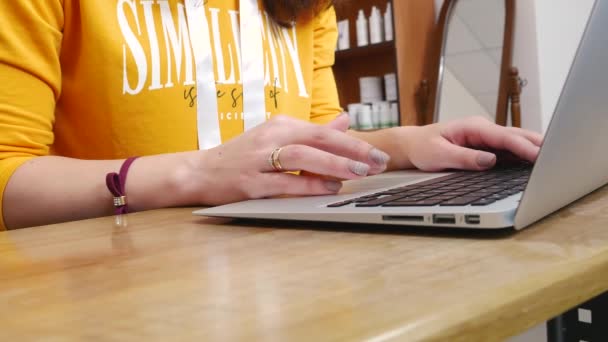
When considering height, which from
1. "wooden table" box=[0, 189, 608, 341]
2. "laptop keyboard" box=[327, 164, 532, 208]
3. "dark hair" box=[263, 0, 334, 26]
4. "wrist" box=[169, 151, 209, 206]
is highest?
"dark hair" box=[263, 0, 334, 26]

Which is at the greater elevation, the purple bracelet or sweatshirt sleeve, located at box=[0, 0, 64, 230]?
sweatshirt sleeve, located at box=[0, 0, 64, 230]

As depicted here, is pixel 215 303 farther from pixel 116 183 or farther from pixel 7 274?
pixel 116 183

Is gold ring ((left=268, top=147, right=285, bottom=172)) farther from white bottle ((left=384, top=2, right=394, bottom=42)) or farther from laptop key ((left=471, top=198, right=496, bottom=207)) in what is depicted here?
white bottle ((left=384, top=2, right=394, bottom=42))

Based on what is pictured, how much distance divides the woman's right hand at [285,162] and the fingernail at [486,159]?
178mm

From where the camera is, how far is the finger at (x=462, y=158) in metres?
0.64

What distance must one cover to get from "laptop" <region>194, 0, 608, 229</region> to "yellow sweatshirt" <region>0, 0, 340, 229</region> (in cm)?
34

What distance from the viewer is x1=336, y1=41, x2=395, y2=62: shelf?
7.85 ft

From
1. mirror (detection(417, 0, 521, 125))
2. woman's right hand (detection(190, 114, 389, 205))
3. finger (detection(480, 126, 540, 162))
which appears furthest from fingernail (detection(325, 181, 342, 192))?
mirror (detection(417, 0, 521, 125))

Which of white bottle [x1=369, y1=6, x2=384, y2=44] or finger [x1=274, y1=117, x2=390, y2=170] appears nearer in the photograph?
finger [x1=274, y1=117, x2=390, y2=170]

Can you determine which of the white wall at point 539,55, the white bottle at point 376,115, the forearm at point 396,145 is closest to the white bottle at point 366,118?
the white bottle at point 376,115

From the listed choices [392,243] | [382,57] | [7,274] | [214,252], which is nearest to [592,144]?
[392,243]

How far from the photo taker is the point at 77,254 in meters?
0.38

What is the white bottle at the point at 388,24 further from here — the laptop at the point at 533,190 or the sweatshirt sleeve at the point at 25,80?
the laptop at the point at 533,190

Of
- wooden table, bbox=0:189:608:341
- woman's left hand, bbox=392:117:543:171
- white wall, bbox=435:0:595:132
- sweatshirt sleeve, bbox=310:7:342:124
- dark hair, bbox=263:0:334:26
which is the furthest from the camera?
white wall, bbox=435:0:595:132
